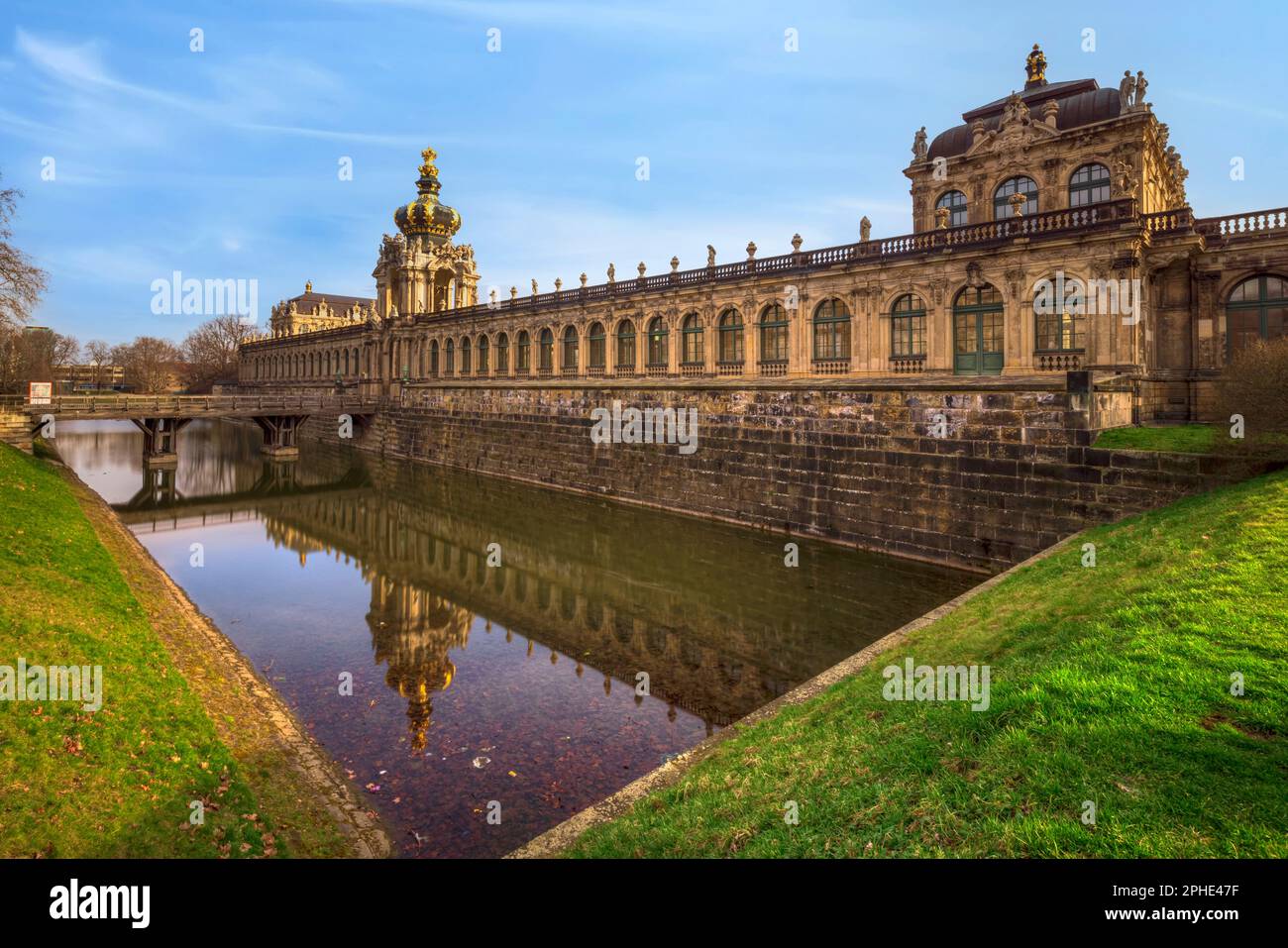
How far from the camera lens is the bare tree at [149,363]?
95625 millimetres

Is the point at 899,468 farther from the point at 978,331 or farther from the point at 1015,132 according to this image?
the point at 1015,132

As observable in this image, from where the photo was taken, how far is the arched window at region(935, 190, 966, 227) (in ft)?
97.4

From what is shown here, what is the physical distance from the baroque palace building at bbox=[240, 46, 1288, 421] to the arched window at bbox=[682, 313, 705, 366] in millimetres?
110

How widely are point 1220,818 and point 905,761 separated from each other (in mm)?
1939

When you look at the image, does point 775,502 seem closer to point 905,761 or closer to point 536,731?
point 536,731

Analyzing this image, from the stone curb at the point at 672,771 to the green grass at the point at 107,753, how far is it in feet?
8.44

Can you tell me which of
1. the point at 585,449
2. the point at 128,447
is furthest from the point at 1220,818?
the point at 128,447

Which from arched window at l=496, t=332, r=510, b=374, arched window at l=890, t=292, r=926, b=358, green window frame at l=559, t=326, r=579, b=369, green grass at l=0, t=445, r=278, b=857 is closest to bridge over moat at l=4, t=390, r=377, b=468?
arched window at l=496, t=332, r=510, b=374

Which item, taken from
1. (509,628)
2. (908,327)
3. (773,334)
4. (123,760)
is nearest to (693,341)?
(773,334)

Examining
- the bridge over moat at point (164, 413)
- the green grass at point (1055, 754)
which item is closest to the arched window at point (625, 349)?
the bridge over moat at point (164, 413)

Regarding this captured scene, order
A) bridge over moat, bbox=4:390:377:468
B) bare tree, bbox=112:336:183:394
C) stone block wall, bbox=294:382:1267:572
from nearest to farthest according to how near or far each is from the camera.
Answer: stone block wall, bbox=294:382:1267:572 → bridge over moat, bbox=4:390:377:468 → bare tree, bbox=112:336:183:394

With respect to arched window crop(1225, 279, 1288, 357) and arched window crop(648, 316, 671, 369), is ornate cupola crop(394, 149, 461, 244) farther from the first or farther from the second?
arched window crop(1225, 279, 1288, 357)

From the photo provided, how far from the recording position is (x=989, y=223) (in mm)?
21953
